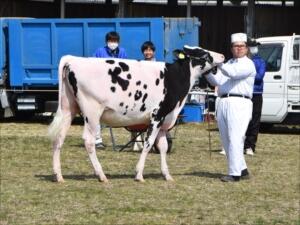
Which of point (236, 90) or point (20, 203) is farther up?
point (236, 90)

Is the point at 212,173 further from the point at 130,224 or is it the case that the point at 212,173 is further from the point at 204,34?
the point at 204,34

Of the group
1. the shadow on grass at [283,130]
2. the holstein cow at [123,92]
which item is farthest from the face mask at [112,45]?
the shadow on grass at [283,130]

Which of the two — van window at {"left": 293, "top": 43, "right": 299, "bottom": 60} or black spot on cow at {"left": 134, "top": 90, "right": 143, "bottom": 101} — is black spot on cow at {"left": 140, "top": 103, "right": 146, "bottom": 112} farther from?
van window at {"left": 293, "top": 43, "right": 299, "bottom": 60}

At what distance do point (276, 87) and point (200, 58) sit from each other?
795 centimetres

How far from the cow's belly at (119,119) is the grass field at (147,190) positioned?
739 mm

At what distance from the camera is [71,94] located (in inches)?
393

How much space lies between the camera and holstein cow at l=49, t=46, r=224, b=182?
9.83 m

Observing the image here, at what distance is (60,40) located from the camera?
20.0 meters

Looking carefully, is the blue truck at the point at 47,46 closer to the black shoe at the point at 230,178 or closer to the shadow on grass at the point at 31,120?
the shadow on grass at the point at 31,120

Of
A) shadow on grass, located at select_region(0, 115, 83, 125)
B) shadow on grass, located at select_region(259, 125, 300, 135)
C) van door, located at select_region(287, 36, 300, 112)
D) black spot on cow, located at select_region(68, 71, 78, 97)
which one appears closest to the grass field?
black spot on cow, located at select_region(68, 71, 78, 97)

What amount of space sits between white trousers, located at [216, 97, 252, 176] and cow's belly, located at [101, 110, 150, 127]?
997mm

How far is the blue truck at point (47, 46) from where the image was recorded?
65.0ft

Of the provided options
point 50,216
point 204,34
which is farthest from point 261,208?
point 204,34

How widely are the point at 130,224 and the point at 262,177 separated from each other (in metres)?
3.72
